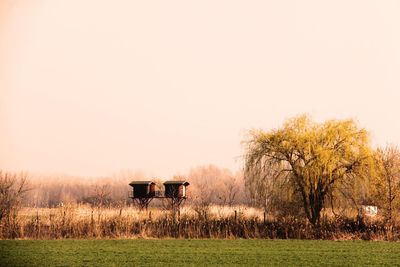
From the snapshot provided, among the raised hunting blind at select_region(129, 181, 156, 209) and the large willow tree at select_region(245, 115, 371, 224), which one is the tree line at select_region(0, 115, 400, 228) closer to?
the large willow tree at select_region(245, 115, 371, 224)

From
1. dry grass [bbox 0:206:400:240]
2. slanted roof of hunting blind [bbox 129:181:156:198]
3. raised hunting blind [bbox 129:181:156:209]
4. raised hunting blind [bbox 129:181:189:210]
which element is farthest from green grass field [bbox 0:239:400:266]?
slanted roof of hunting blind [bbox 129:181:156:198]

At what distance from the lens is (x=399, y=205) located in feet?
95.9

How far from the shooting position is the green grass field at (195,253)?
1602cm

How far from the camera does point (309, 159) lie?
93.0ft

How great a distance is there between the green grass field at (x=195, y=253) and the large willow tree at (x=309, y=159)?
5.69 meters

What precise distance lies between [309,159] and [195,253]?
1217cm

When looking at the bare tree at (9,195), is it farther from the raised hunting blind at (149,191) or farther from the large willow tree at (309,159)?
the raised hunting blind at (149,191)

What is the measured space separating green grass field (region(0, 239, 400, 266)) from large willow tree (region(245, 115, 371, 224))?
569cm

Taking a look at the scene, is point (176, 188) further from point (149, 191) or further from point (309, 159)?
point (309, 159)

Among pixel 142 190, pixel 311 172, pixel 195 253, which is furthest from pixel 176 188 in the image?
pixel 195 253

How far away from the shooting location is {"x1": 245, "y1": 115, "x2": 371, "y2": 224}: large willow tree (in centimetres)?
2828

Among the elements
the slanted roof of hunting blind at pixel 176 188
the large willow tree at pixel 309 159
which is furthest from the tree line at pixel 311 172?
the slanted roof of hunting blind at pixel 176 188

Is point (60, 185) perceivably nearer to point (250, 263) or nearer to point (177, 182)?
point (177, 182)

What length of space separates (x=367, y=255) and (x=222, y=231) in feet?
28.8
